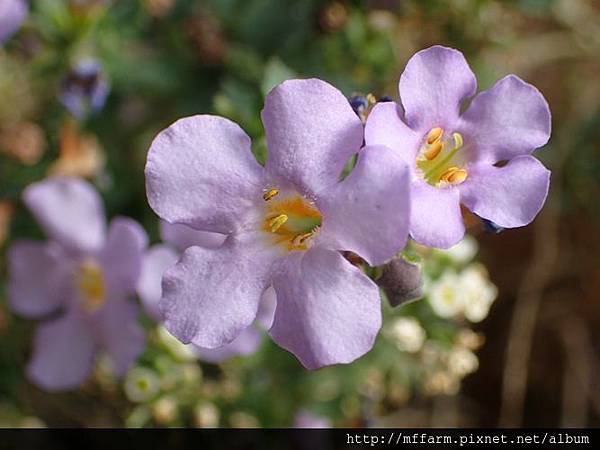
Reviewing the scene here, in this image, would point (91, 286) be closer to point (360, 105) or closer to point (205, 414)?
point (205, 414)

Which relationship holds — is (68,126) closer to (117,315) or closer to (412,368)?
(117,315)

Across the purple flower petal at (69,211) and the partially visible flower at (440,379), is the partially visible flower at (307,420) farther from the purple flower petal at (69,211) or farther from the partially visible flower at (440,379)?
the purple flower petal at (69,211)

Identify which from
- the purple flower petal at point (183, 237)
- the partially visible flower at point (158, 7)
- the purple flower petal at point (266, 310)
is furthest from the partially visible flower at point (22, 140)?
the purple flower petal at point (266, 310)

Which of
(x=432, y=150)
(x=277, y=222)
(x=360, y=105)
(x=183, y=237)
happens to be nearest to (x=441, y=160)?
(x=432, y=150)

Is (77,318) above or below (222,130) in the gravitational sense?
below

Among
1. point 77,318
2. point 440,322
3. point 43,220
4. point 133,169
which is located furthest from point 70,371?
point 440,322
